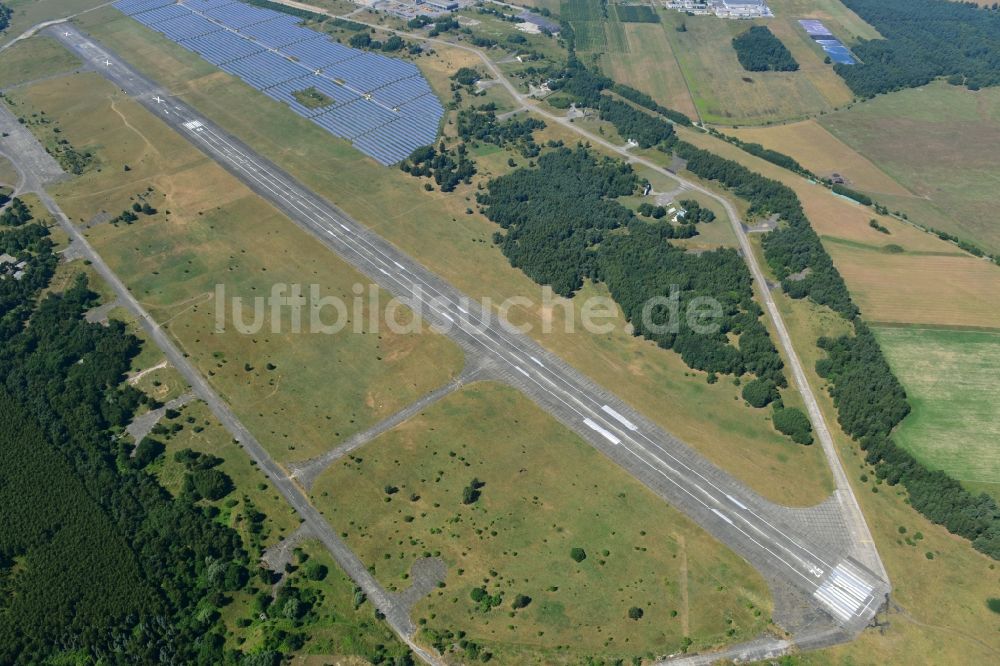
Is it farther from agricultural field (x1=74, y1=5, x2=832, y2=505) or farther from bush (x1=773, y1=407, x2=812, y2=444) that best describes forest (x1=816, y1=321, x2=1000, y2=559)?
agricultural field (x1=74, y1=5, x2=832, y2=505)

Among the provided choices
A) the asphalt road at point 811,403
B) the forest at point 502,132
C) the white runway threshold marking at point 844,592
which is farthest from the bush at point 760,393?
the forest at point 502,132

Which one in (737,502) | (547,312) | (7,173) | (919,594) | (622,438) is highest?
(919,594)

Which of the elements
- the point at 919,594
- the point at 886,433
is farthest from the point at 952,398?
the point at 919,594

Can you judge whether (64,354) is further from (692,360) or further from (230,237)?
(692,360)

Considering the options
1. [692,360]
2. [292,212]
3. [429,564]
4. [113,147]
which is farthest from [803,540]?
[113,147]

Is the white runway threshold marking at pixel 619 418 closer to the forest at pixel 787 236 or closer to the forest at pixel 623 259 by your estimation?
the forest at pixel 623 259

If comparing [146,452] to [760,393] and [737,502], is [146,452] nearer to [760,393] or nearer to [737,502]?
[737,502]

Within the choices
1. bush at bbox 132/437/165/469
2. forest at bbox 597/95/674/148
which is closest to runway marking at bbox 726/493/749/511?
bush at bbox 132/437/165/469
